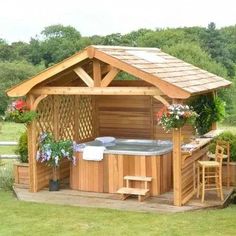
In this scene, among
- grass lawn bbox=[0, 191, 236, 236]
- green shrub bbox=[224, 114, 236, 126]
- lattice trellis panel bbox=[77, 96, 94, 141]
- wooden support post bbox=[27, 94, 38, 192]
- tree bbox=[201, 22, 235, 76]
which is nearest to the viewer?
grass lawn bbox=[0, 191, 236, 236]

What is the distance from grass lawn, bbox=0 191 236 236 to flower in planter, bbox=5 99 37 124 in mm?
1775

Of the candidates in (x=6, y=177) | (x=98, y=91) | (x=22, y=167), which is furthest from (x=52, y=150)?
(x=6, y=177)

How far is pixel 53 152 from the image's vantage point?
1097 centimetres

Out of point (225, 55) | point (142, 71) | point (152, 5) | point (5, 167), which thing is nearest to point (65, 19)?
point (152, 5)

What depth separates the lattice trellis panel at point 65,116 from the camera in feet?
38.9

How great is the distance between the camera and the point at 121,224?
8828 mm

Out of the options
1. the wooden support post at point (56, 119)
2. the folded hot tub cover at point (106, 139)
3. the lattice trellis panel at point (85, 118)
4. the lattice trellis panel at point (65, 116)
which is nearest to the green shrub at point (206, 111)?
the folded hot tub cover at point (106, 139)

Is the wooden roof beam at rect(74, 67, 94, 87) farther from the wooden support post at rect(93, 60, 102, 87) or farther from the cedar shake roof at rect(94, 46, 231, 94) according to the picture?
the cedar shake roof at rect(94, 46, 231, 94)

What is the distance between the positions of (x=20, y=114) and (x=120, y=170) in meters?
2.31

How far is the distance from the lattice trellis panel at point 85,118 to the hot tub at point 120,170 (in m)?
1.53

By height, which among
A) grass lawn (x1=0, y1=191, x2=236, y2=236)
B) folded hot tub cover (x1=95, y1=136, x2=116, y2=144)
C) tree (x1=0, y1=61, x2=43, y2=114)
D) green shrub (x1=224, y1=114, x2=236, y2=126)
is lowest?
grass lawn (x1=0, y1=191, x2=236, y2=236)

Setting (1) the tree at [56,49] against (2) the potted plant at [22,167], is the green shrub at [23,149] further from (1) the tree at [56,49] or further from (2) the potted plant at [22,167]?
(1) the tree at [56,49]

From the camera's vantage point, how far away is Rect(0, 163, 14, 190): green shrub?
11.9 meters

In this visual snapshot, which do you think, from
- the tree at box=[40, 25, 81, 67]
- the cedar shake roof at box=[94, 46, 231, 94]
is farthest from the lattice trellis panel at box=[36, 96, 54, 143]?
the tree at box=[40, 25, 81, 67]
